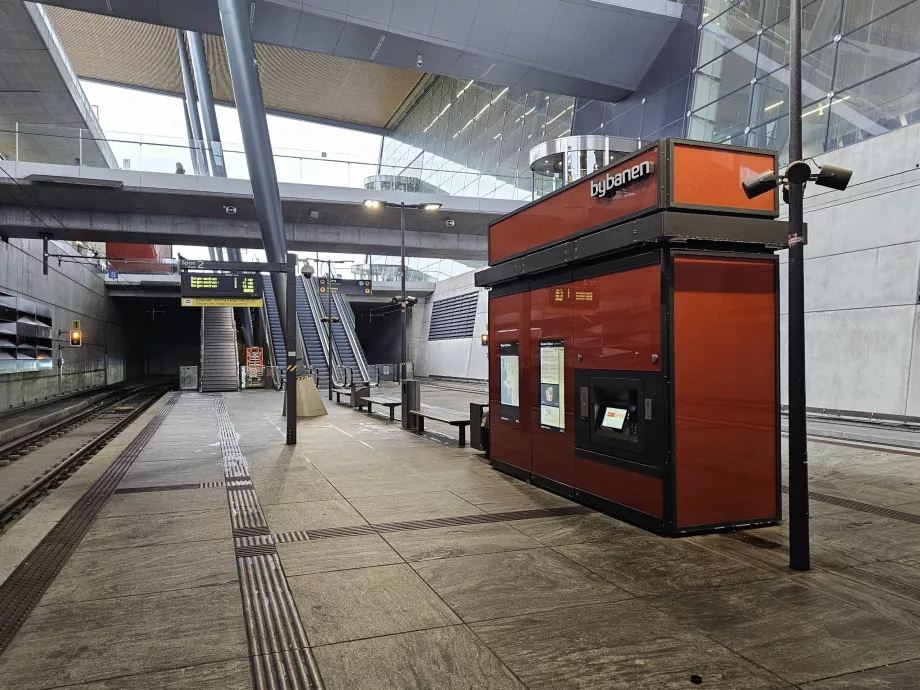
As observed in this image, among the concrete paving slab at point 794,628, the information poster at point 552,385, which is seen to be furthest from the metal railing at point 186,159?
the concrete paving slab at point 794,628

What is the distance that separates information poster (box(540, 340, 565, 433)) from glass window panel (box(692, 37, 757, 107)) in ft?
46.8

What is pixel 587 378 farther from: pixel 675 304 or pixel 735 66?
pixel 735 66

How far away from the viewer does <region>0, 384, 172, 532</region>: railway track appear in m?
7.41

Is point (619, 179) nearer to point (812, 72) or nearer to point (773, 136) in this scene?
point (773, 136)

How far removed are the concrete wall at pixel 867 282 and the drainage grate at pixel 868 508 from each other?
20.0ft

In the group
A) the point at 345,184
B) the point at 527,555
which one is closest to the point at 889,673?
the point at 527,555

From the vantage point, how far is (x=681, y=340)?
5566 mm

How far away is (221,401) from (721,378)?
20724 mm

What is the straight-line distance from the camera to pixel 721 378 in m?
5.72

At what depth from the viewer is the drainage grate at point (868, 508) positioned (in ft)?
20.1

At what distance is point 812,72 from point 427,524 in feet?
50.2

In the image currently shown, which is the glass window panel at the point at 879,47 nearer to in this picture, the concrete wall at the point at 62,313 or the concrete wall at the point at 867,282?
the concrete wall at the point at 867,282

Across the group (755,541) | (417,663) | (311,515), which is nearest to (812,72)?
(755,541)

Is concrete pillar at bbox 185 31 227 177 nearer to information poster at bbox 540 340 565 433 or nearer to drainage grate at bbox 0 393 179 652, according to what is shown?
drainage grate at bbox 0 393 179 652
